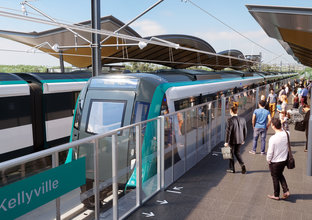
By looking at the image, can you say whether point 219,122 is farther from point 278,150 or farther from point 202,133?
point 278,150

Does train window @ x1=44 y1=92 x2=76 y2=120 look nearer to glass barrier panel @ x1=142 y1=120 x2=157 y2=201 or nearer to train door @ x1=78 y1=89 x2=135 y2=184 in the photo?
train door @ x1=78 y1=89 x2=135 y2=184

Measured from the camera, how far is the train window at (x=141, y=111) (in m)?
7.08

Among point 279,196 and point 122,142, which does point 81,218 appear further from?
point 279,196

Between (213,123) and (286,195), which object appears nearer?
(286,195)

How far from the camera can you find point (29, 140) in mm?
10125

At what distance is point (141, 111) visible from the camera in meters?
7.16

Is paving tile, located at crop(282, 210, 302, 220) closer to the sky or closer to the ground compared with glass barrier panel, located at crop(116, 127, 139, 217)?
closer to the ground

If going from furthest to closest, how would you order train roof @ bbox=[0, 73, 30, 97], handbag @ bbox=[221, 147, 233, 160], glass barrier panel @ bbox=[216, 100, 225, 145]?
1. glass barrier panel @ bbox=[216, 100, 225, 145]
2. train roof @ bbox=[0, 73, 30, 97]
3. handbag @ bbox=[221, 147, 233, 160]

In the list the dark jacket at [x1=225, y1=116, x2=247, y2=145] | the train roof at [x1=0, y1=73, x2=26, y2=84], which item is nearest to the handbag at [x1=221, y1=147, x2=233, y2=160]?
the dark jacket at [x1=225, y1=116, x2=247, y2=145]

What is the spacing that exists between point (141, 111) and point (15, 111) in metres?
4.73

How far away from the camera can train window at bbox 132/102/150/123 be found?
7078mm

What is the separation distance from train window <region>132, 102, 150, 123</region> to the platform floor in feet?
5.60

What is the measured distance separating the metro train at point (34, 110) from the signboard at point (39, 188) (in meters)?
5.97

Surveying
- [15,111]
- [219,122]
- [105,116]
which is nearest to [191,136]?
[105,116]
